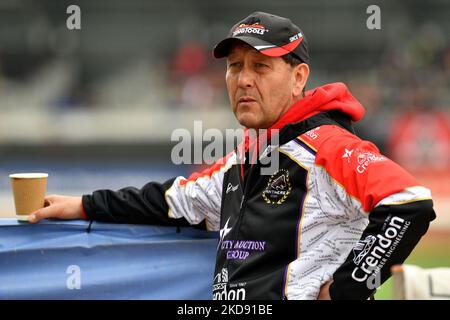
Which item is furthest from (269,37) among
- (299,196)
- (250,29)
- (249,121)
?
(299,196)

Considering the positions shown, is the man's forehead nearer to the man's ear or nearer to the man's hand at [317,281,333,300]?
the man's ear

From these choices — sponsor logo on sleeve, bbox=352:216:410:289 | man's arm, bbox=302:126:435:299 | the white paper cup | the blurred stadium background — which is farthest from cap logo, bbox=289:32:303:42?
the blurred stadium background

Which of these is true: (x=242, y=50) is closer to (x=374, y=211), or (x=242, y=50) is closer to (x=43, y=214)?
(x=374, y=211)

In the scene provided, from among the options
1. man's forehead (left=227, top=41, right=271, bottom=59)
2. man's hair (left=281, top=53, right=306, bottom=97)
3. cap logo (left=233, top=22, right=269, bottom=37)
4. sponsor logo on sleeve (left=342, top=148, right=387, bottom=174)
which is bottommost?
sponsor logo on sleeve (left=342, top=148, right=387, bottom=174)

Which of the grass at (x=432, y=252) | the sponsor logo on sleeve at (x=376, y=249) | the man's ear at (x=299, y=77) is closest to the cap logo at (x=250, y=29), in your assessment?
the man's ear at (x=299, y=77)

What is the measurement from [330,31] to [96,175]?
741cm

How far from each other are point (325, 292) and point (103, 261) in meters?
1.05

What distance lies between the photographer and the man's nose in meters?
3.21

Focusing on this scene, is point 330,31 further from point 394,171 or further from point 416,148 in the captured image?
point 394,171

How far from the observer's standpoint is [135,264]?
349 cm

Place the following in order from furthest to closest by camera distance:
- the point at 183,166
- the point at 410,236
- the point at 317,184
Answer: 1. the point at 183,166
2. the point at 317,184
3. the point at 410,236

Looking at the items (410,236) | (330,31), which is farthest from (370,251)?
(330,31)

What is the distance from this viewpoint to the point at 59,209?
346cm
